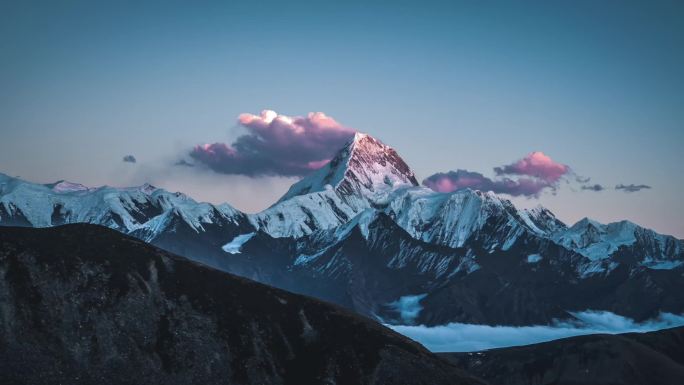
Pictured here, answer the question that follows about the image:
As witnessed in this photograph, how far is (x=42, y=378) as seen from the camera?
652ft

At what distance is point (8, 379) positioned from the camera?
193m

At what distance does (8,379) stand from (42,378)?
8.76 m
